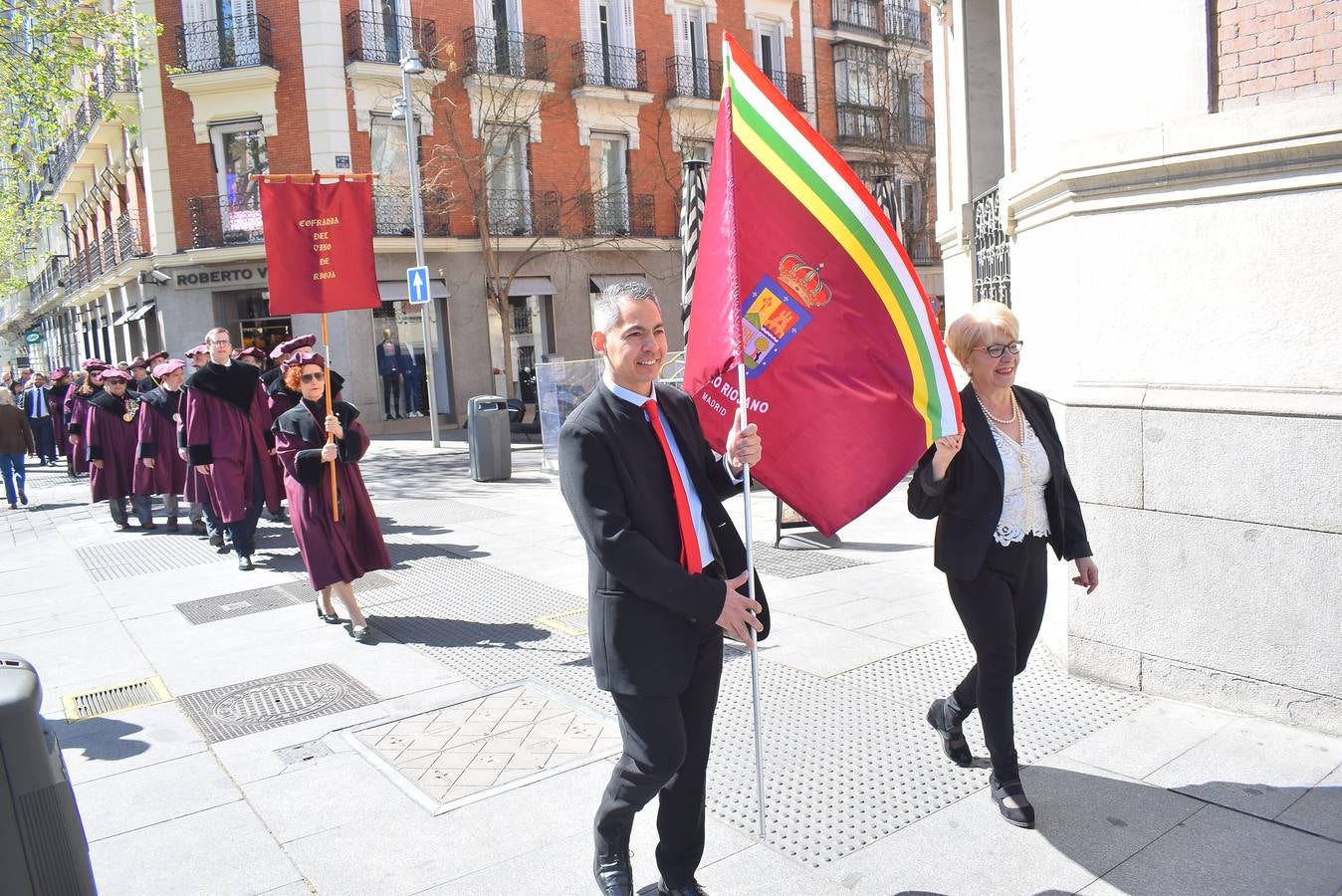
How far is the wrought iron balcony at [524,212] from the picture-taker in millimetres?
27078

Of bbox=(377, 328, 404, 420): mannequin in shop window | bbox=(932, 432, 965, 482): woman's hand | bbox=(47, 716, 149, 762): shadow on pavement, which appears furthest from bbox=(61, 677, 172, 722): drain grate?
bbox=(377, 328, 404, 420): mannequin in shop window

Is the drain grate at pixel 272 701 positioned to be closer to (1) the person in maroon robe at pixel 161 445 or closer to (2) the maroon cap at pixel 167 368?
(2) the maroon cap at pixel 167 368

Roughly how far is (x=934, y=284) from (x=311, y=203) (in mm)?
33783

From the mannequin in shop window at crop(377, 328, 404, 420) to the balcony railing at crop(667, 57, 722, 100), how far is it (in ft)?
37.0

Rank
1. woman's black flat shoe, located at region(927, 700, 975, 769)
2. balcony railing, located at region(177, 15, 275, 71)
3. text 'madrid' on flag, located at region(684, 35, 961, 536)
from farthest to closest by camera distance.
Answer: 1. balcony railing, located at region(177, 15, 275, 71)
2. woman's black flat shoe, located at region(927, 700, 975, 769)
3. text 'madrid' on flag, located at region(684, 35, 961, 536)

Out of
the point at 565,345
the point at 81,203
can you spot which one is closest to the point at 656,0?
the point at 565,345

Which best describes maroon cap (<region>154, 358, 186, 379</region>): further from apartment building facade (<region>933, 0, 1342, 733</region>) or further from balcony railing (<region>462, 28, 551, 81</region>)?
balcony railing (<region>462, 28, 551, 81</region>)

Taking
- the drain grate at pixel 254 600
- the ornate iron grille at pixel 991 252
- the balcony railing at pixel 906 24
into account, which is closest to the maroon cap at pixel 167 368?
the drain grate at pixel 254 600

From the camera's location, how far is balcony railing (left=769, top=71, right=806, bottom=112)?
32312mm

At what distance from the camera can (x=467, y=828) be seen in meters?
3.80

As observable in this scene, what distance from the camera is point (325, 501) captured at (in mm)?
6648

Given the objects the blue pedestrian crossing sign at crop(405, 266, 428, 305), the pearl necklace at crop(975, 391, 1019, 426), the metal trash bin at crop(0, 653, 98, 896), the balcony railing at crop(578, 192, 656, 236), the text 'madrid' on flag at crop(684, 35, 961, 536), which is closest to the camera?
the metal trash bin at crop(0, 653, 98, 896)

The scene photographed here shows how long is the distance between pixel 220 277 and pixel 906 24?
24.5 metres

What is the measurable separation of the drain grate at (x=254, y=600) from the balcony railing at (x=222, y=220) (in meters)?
18.8
